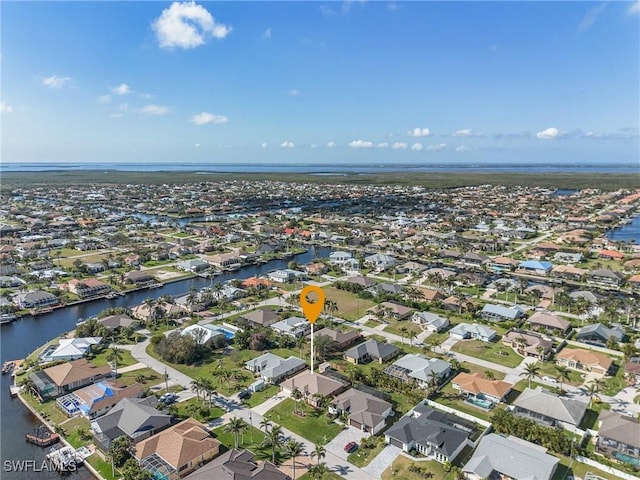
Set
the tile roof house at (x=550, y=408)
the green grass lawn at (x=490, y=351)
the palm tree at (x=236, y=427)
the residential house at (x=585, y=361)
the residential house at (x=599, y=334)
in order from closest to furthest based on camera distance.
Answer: the palm tree at (x=236, y=427), the tile roof house at (x=550, y=408), the residential house at (x=585, y=361), the green grass lawn at (x=490, y=351), the residential house at (x=599, y=334)

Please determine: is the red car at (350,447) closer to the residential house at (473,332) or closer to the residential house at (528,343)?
the residential house at (473,332)

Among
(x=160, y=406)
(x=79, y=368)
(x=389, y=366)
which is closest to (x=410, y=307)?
(x=389, y=366)

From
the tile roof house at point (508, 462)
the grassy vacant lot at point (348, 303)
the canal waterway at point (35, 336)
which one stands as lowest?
the canal waterway at point (35, 336)

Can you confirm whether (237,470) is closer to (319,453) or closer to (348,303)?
(319,453)

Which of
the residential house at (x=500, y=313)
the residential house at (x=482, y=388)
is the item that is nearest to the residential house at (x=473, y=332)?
the residential house at (x=500, y=313)

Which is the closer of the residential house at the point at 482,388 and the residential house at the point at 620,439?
the residential house at the point at 620,439

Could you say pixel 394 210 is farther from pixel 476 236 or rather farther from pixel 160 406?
pixel 160 406
